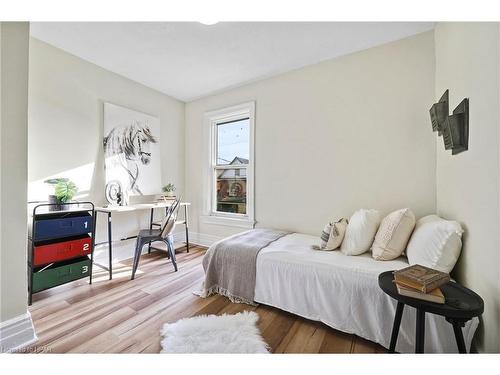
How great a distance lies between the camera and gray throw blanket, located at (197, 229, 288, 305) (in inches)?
73.8

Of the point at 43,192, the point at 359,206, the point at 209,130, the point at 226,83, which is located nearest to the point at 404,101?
the point at 359,206

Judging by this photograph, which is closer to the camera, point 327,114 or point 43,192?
point 43,192

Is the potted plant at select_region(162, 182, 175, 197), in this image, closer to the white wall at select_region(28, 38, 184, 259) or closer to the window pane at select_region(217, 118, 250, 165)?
the white wall at select_region(28, 38, 184, 259)

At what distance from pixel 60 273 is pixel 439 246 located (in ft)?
10.1

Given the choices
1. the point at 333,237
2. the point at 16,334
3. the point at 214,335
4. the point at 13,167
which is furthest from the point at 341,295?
the point at 13,167

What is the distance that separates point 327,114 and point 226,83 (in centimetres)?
152

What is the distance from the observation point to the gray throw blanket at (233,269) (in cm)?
188

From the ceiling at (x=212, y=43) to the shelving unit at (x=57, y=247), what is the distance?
5.53ft

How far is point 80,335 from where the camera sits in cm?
144

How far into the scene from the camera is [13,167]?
1.31 metres

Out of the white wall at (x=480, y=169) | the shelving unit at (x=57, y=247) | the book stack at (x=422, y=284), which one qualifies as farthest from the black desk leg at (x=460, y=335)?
the shelving unit at (x=57, y=247)

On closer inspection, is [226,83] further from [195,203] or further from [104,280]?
[104,280]

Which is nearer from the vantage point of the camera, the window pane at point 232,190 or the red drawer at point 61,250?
the red drawer at point 61,250

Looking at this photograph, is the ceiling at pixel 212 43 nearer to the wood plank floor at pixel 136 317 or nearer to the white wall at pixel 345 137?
the white wall at pixel 345 137
